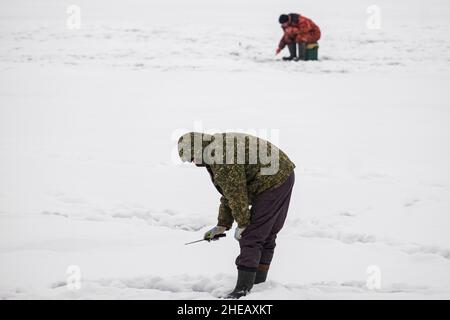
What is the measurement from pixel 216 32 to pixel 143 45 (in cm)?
246

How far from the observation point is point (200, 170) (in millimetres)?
6629

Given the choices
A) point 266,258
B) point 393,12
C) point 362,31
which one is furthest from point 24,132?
point 393,12

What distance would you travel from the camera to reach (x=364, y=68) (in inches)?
463

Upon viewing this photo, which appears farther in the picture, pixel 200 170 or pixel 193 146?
pixel 200 170

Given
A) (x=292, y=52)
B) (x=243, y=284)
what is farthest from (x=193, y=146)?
(x=292, y=52)

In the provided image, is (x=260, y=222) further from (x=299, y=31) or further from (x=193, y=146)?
(x=299, y=31)

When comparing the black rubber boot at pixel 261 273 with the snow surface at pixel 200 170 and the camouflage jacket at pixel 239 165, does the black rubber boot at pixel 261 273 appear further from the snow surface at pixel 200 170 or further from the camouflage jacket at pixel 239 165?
the camouflage jacket at pixel 239 165

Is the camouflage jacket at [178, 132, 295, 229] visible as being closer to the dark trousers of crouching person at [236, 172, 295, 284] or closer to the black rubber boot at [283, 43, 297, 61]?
the dark trousers of crouching person at [236, 172, 295, 284]

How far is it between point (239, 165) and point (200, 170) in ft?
10.1

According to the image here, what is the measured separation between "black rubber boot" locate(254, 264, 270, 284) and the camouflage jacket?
52 cm

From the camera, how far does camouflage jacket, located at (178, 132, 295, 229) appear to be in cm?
356

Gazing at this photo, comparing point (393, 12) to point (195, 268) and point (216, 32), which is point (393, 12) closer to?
point (216, 32)

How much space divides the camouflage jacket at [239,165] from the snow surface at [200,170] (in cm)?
76

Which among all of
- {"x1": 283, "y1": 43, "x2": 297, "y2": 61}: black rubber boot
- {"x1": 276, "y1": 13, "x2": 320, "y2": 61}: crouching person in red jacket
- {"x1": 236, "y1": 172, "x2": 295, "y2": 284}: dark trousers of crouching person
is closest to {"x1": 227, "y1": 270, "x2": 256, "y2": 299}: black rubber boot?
{"x1": 236, "y1": 172, "x2": 295, "y2": 284}: dark trousers of crouching person
